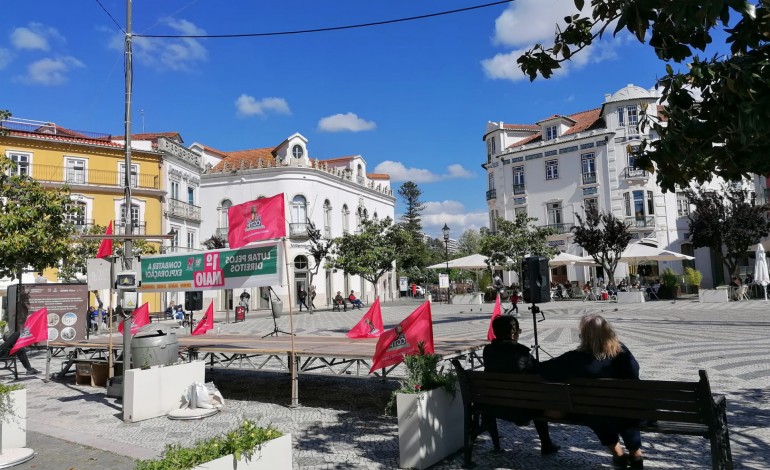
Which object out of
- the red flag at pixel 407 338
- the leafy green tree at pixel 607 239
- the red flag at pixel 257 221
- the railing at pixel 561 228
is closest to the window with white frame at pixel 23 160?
the red flag at pixel 257 221

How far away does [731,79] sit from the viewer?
10.8 ft

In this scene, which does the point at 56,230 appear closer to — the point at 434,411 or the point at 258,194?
the point at 434,411

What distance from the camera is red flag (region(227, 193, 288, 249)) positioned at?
765 cm

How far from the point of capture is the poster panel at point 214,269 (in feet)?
25.2

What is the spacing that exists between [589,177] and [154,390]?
4058cm

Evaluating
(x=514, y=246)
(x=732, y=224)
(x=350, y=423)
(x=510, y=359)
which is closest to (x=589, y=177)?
(x=732, y=224)

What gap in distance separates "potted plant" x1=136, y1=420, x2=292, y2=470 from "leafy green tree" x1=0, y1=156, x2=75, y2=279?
42.8ft

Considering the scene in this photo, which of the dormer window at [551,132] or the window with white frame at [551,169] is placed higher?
the dormer window at [551,132]

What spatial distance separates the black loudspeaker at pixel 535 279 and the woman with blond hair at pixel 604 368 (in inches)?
185

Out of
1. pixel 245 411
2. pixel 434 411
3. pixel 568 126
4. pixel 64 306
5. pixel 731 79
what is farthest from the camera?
pixel 568 126

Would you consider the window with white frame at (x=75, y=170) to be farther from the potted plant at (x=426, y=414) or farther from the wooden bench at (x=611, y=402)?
the wooden bench at (x=611, y=402)

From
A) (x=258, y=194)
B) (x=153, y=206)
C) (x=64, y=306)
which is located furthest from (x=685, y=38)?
(x=258, y=194)

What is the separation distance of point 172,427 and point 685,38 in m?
6.89

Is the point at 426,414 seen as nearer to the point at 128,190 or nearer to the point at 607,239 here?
the point at 128,190
